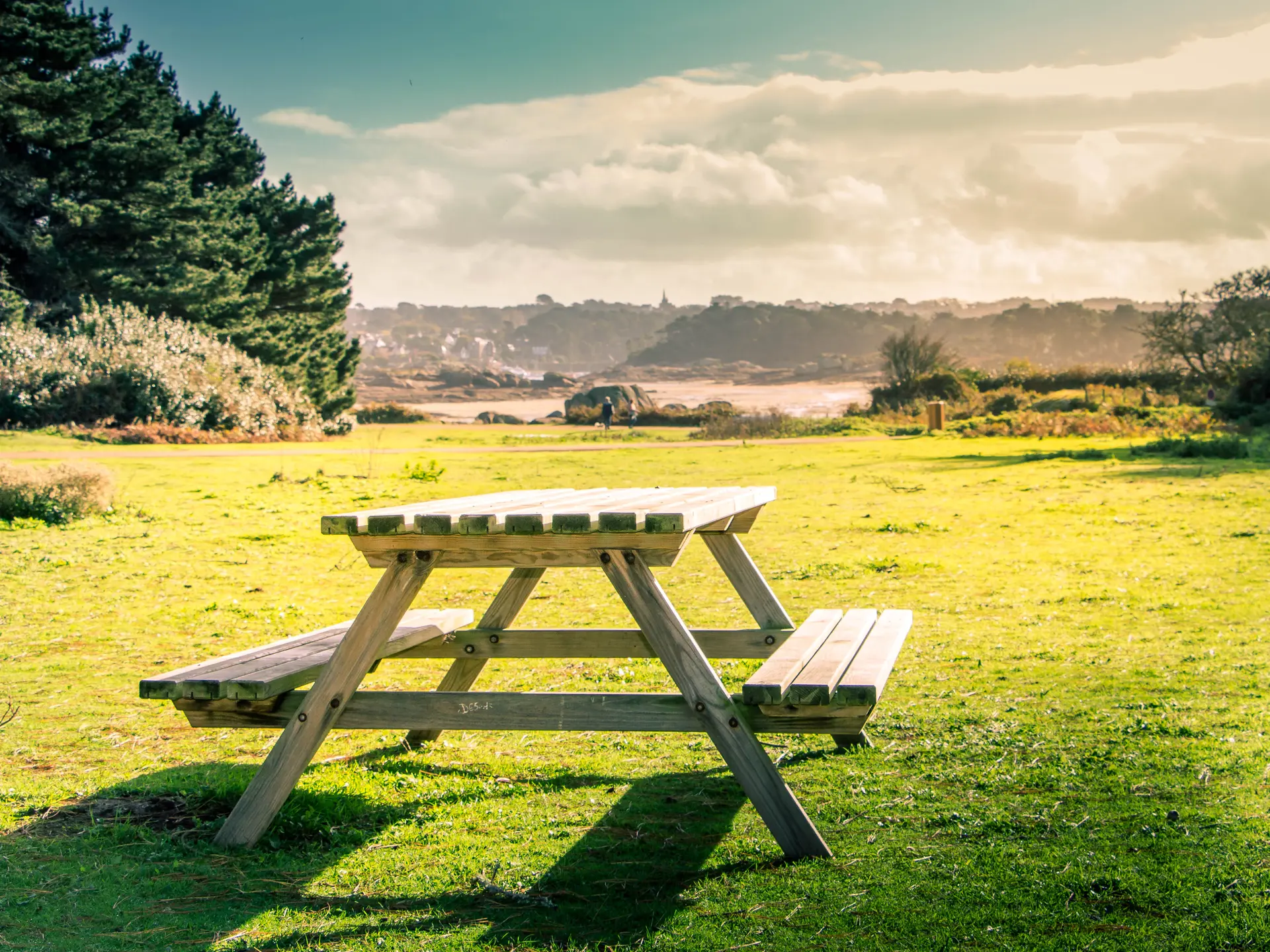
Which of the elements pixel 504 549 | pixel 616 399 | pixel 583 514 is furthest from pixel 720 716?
pixel 616 399

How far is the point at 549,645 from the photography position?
5191 mm

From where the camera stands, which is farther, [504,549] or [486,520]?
[504,549]

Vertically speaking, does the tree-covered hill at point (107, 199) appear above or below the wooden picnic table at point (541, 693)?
above

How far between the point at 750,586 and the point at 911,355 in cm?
4466

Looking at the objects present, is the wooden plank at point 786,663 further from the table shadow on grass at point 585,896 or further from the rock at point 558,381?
the rock at point 558,381

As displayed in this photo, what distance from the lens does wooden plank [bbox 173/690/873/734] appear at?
3943 millimetres

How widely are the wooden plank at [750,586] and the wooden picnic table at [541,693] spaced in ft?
3.22

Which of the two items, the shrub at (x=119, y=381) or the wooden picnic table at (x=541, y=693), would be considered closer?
the wooden picnic table at (x=541, y=693)

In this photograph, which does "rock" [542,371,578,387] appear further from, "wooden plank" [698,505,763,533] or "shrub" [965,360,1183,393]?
"wooden plank" [698,505,763,533]

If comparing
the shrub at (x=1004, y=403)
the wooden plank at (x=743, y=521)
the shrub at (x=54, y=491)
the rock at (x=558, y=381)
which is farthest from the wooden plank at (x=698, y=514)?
the rock at (x=558, y=381)

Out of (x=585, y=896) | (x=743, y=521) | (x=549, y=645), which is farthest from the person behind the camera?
(x=743, y=521)

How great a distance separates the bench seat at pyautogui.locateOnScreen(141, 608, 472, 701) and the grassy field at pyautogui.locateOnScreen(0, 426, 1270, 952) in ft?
1.78

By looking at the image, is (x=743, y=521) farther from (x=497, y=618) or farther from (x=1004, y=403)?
(x=1004, y=403)

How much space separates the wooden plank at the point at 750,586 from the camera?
18.2 feet
